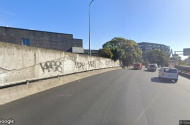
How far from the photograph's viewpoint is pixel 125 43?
4409 cm

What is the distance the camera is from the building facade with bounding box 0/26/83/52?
2558 cm

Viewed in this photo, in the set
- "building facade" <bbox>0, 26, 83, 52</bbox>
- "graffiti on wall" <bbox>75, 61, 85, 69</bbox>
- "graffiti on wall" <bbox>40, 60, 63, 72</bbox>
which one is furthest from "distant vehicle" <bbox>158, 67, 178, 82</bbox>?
"building facade" <bbox>0, 26, 83, 52</bbox>

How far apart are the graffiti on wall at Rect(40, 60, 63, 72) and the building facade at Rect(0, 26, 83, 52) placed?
979 inches

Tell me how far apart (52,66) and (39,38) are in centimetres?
2609

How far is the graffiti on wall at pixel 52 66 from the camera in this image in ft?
23.4

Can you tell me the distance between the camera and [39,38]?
29.5 meters

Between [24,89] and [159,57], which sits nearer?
[24,89]
